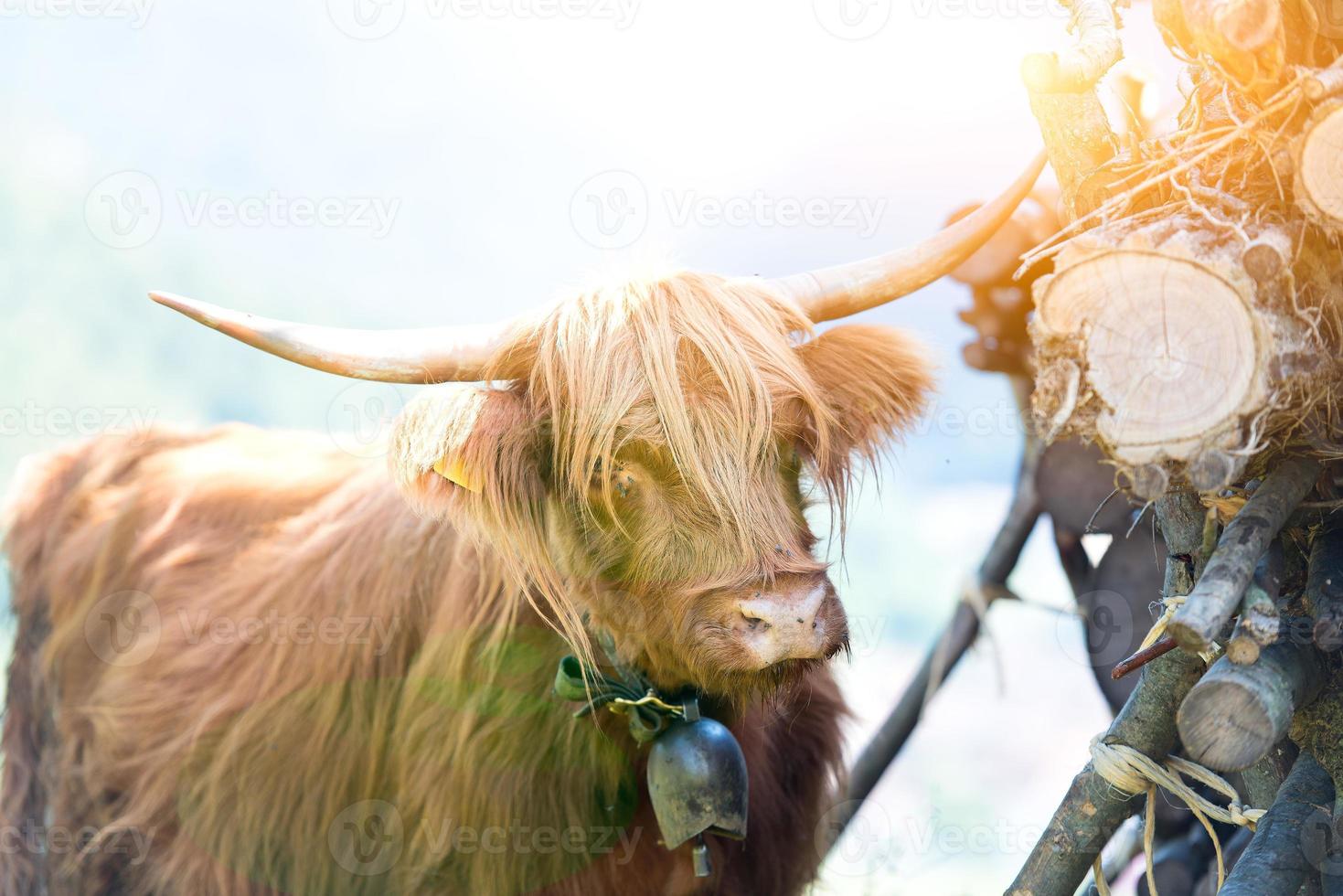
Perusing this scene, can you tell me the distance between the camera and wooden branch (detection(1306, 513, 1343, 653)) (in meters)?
1.59

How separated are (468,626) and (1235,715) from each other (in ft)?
5.97

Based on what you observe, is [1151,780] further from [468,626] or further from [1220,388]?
[468,626]

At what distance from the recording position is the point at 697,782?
8.22ft

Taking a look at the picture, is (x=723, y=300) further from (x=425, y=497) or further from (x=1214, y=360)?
(x=1214, y=360)

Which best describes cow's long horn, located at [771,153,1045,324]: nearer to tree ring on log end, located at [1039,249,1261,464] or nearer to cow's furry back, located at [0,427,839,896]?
cow's furry back, located at [0,427,839,896]

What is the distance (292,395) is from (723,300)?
313 inches

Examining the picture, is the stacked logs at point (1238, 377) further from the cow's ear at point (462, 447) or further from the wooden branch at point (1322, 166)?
the cow's ear at point (462, 447)

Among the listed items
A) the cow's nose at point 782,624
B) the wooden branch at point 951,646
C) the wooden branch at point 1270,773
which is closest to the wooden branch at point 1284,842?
the wooden branch at point 1270,773

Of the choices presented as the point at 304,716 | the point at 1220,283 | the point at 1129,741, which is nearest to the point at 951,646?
the point at 304,716

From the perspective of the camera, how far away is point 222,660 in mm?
3490

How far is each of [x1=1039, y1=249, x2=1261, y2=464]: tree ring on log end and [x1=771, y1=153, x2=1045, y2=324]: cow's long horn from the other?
1104 millimetres

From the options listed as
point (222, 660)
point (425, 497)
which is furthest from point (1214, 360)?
point (222, 660)

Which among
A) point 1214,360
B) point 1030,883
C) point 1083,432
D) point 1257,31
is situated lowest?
point 1030,883

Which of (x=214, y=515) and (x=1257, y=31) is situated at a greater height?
(x=1257, y=31)
